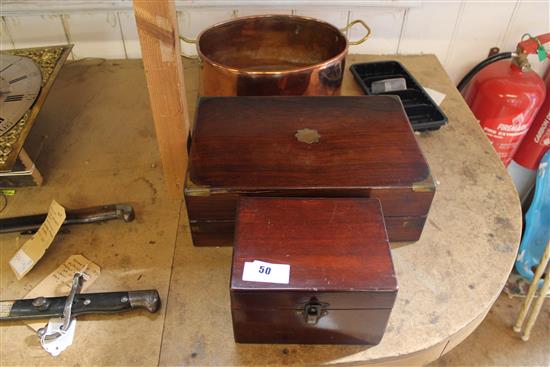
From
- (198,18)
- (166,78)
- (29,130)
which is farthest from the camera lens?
(198,18)

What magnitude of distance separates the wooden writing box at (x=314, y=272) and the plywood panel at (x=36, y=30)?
2.51ft

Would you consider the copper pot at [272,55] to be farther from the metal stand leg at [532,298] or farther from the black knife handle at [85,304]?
the metal stand leg at [532,298]

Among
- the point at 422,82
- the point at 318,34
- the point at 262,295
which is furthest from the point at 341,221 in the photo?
the point at 422,82

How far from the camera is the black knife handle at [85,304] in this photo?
1.92ft

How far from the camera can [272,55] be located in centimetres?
93

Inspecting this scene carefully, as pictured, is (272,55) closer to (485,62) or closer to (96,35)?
(96,35)

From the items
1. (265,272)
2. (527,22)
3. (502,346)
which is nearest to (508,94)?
(527,22)

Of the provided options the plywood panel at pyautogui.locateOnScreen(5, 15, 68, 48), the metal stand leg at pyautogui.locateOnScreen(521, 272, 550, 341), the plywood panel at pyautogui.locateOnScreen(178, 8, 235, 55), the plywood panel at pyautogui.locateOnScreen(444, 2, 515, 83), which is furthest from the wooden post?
the metal stand leg at pyautogui.locateOnScreen(521, 272, 550, 341)

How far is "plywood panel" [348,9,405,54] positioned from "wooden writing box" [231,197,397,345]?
2.07ft

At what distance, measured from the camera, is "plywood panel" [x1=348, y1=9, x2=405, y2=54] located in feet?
3.44

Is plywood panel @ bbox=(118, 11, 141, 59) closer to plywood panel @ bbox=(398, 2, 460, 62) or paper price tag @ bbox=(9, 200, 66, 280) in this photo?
paper price tag @ bbox=(9, 200, 66, 280)

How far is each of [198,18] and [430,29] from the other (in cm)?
57

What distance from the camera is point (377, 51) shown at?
1121 mm

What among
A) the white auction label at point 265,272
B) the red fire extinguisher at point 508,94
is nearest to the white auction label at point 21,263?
the white auction label at point 265,272
